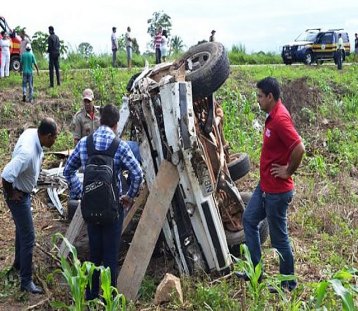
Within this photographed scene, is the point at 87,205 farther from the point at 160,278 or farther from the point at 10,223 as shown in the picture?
the point at 10,223

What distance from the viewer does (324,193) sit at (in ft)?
28.9

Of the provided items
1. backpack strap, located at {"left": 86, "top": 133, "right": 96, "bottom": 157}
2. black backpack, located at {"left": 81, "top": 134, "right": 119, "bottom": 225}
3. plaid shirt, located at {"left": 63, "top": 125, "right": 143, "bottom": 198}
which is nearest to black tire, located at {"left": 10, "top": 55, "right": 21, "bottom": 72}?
plaid shirt, located at {"left": 63, "top": 125, "right": 143, "bottom": 198}

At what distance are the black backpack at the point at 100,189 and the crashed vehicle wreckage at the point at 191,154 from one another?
3.07 ft

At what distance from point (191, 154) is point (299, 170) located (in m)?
5.29

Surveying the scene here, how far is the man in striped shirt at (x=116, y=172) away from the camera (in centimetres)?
489

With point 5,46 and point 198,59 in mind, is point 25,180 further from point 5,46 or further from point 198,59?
point 5,46

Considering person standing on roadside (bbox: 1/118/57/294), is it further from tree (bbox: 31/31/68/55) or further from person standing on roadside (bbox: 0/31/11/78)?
tree (bbox: 31/31/68/55)

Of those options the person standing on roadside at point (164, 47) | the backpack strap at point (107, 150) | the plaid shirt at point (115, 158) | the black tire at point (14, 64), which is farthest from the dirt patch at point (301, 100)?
the backpack strap at point (107, 150)

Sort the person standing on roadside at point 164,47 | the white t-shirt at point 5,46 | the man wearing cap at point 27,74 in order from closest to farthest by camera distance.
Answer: the man wearing cap at point 27,74 → the white t-shirt at point 5,46 → the person standing on roadside at point 164,47

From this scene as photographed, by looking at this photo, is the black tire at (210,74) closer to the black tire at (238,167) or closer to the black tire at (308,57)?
the black tire at (238,167)

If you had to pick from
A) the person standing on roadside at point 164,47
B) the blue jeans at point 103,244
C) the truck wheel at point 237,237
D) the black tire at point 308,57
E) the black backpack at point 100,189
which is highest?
the person standing on roadside at point 164,47

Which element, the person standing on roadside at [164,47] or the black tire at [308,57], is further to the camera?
the black tire at [308,57]

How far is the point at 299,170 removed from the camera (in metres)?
10.4

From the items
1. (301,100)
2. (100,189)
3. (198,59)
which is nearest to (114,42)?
(301,100)
